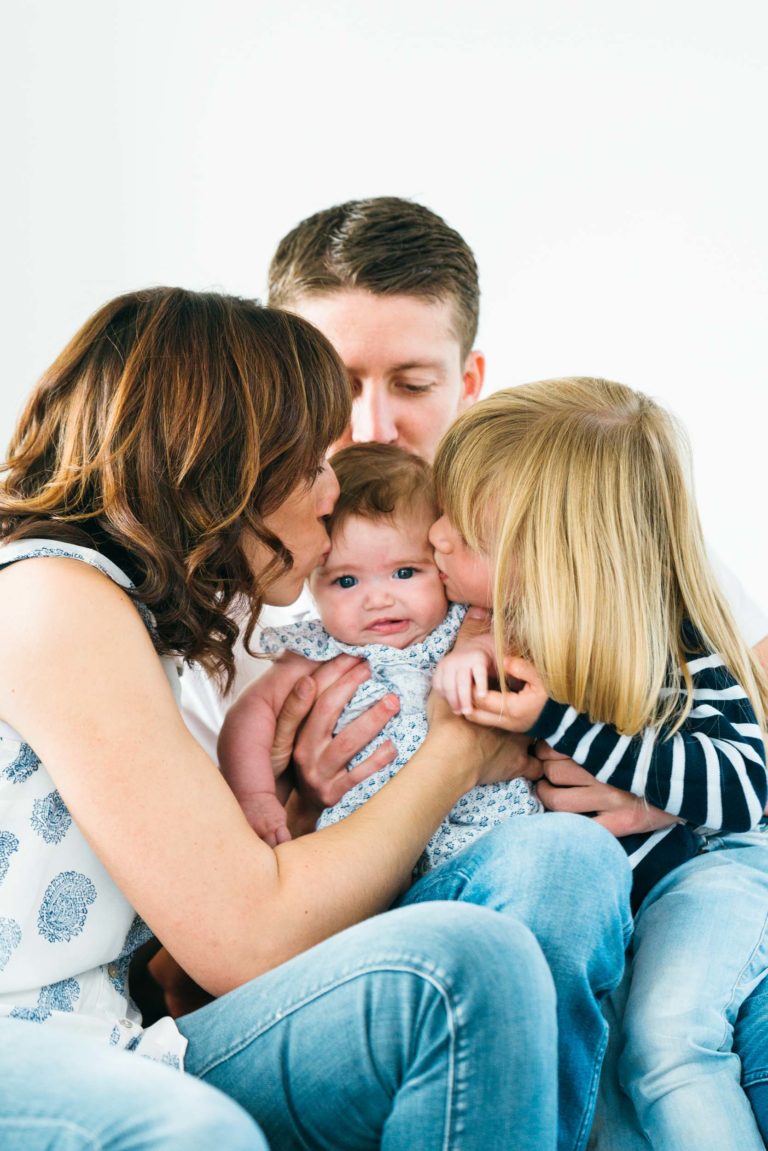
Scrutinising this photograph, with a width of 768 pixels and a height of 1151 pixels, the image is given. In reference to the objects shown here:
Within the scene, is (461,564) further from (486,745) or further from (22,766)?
(22,766)

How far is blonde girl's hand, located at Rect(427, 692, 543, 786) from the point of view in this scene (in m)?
1.55

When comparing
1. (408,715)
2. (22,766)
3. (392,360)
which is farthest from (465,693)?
(392,360)

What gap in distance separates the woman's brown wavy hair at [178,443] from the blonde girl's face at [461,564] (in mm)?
251

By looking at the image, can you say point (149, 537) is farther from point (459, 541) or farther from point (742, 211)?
point (742, 211)

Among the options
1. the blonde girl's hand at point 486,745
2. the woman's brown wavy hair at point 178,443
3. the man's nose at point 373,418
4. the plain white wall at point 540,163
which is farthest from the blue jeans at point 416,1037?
the plain white wall at point 540,163

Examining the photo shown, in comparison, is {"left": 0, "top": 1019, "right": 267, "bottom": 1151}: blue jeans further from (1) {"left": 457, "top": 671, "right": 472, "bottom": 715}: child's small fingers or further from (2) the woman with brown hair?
(1) {"left": 457, "top": 671, "right": 472, "bottom": 715}: child's small fingers

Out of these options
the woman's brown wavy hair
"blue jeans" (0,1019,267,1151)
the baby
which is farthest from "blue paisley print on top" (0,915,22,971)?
the baby

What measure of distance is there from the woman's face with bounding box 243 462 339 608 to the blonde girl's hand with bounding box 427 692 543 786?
0.81ft

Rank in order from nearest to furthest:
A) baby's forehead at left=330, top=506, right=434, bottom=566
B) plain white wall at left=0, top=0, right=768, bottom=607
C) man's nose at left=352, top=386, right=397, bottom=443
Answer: baby's forehead at left=330, top=506, right=434, bottom=566, man's nose at left=352, top=386, right=397, bottom=443, plain white wall at left=0, top=0, right=768, bottom=607

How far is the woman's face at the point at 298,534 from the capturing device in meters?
1.52

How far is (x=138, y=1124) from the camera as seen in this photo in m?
0.90

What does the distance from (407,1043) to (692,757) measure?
24.2 inches

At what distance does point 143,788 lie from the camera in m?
1.18

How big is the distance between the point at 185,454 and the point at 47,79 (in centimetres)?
166
